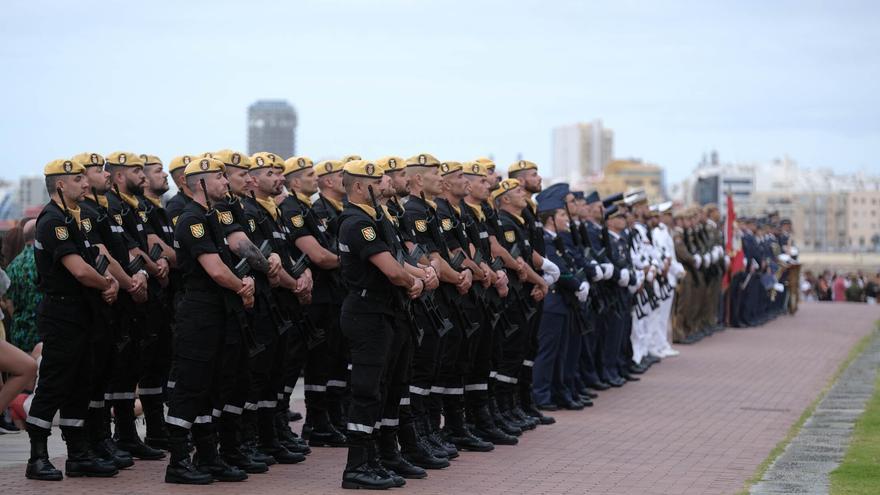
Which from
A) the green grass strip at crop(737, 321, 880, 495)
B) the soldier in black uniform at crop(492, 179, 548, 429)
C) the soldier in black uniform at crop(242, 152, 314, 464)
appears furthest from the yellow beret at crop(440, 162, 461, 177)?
the green grass strip at crop(737, 321, 880, 495)

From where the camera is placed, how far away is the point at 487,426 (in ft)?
42.4

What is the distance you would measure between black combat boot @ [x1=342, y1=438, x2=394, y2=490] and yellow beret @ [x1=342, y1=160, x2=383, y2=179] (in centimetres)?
176

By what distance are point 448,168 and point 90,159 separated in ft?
9.74

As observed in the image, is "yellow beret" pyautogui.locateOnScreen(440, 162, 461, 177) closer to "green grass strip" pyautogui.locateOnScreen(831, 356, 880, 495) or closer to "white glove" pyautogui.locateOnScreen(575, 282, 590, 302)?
"white glove" pyautogui.locateOnScreen(575, 282, 590, 302)

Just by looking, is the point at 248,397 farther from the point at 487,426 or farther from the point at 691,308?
the point at 691,308

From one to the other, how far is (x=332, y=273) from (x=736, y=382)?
8.04m

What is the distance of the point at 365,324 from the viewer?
1027 centimetres

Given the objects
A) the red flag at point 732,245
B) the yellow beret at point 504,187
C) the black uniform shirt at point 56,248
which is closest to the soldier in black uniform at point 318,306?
the yellow beret at point 504,187

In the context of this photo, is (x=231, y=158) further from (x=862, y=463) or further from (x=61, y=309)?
(x=862, y=463)

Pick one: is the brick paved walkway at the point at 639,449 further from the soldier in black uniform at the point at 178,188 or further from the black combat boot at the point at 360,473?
the soldier in black uniform at the point at 178,188

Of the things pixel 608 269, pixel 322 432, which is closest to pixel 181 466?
pixel 322 432

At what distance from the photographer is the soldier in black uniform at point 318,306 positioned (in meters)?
12.1

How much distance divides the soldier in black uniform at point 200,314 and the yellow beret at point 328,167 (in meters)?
2.07

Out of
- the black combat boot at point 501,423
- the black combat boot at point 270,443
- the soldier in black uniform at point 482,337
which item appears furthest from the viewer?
the black combat boot at point 501,423
